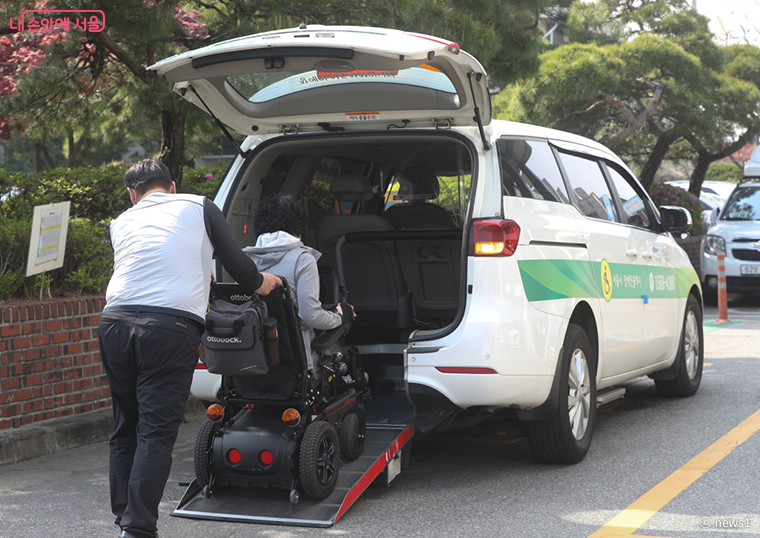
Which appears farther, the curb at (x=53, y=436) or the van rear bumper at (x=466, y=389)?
the curb at (x=53, y=436)

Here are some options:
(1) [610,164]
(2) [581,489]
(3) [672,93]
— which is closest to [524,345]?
(2) [581,489]

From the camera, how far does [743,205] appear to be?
14523 mm

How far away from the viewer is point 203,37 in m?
8.62

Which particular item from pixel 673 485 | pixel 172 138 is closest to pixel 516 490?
pixel 673 485

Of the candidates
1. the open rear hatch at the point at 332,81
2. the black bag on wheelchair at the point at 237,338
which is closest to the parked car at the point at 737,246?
the open rear hatch at the point at 332,81

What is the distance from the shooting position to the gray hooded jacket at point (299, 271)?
14.5 ft

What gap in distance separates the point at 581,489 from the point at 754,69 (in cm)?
1856

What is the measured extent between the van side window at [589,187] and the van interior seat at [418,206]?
958 millimetres

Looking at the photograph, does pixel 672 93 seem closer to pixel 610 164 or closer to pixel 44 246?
pixel 610 164

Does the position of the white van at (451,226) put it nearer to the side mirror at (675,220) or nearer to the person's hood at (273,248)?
the side mirror at (675,220)

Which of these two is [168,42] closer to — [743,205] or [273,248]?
[273,248]

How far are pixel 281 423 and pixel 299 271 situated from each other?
0.78m

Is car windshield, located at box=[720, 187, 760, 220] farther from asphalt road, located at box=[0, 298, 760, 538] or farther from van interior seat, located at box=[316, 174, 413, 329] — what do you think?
van interior seat, located at box=[316, 174, 413, 329]

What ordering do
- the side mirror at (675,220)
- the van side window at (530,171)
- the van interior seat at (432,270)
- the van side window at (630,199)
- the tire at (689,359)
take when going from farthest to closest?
1. the tire at (689,359)
2. the side mirror at (675,220)
3. the van side window at (630,199)
4. the van interior seat at (432,270)
5. the van side window at (530,171)
